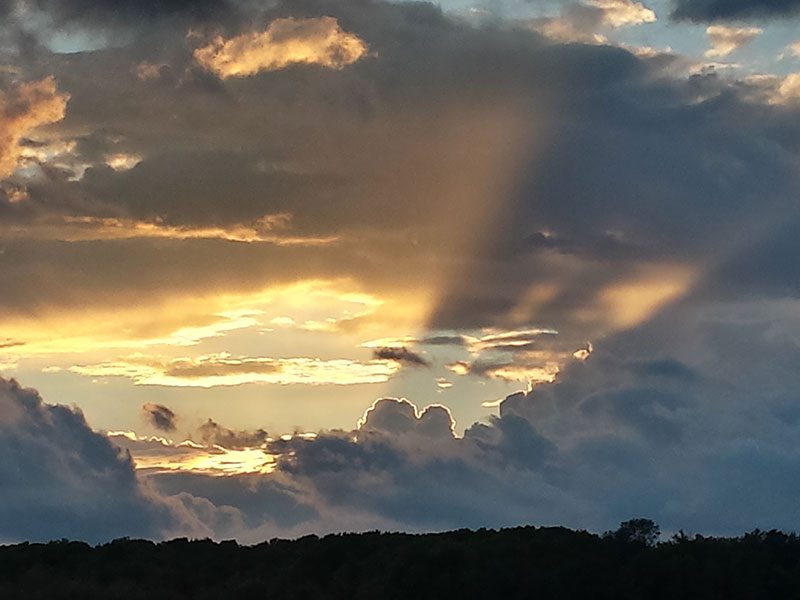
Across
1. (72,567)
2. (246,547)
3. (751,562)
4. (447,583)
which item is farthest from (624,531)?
(72,567)

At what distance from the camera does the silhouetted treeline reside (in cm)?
11375

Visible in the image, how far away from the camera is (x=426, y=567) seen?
4532 inches

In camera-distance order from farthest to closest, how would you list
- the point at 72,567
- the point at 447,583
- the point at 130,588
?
the point at 72,567, the point at 130,588, the point at 447,583

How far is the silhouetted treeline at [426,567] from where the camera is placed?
114 m

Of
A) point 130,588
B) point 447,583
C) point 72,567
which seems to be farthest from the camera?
point 72,567

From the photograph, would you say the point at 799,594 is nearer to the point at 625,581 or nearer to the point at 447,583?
the point at 625,581

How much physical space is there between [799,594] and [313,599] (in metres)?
41.6

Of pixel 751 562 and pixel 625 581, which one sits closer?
pixel 625 581

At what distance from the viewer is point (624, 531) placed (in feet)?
433

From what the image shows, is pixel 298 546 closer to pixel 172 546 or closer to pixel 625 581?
pixel 172 546

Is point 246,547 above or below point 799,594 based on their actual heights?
above

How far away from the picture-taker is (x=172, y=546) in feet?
468

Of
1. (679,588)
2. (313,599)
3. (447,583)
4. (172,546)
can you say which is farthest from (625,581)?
(172,546)

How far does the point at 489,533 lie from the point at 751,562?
28.4 metres
